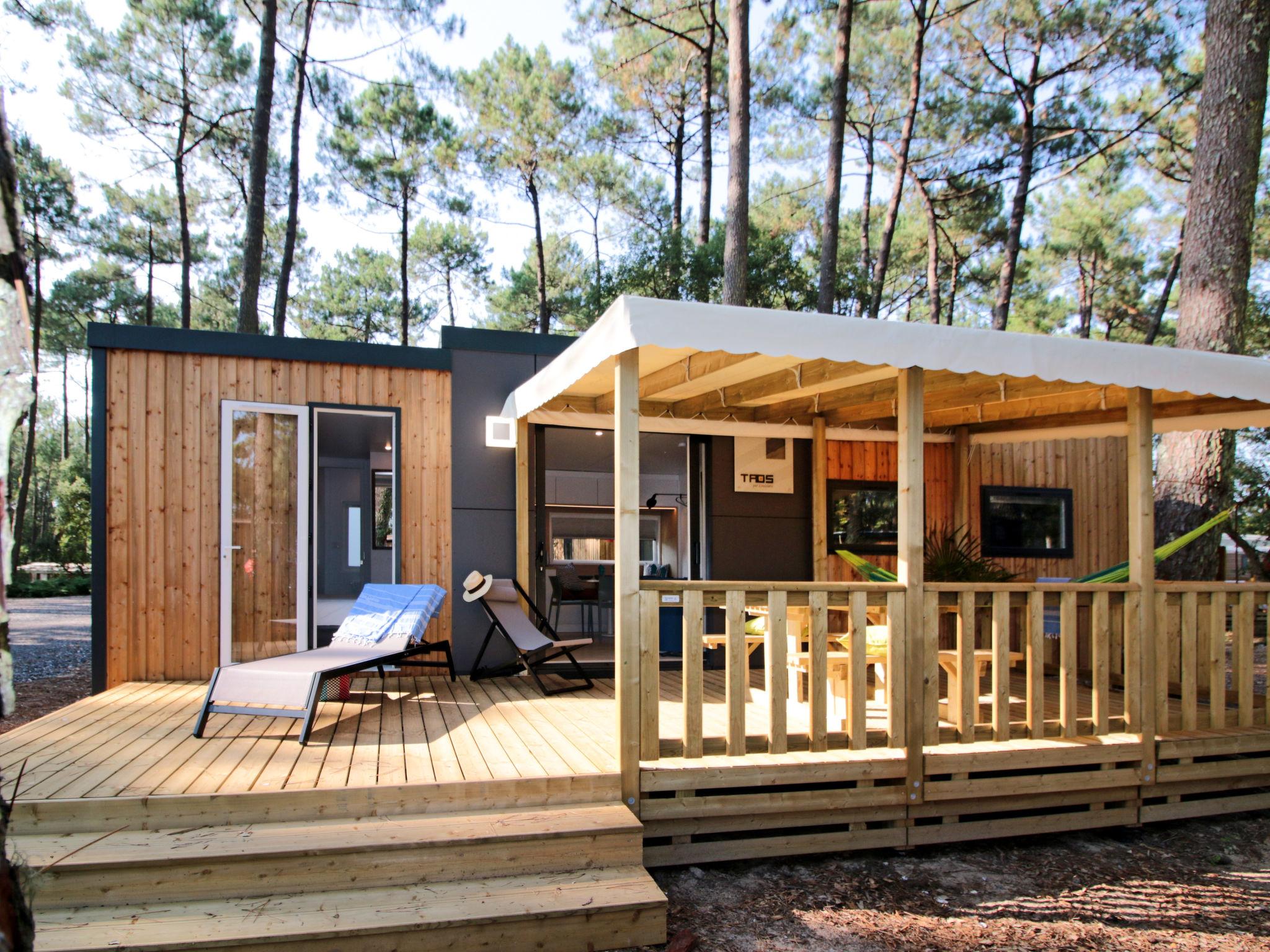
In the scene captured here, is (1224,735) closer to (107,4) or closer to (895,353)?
(895,353)

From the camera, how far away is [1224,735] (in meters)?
4.56

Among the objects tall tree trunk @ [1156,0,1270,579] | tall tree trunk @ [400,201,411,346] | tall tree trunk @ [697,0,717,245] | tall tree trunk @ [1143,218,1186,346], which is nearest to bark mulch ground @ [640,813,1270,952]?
tall tree trunk @ [1156,0,1270,579]

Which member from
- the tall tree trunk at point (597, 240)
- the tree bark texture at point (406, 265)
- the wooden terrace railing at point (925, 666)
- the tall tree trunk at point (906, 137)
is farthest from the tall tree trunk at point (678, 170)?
the wooden terrace railing at point (925, 666)

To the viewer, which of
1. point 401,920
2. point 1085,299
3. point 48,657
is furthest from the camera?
point 1085,299

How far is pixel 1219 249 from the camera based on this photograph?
7043 millimetres

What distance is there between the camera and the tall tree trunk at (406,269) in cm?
1783

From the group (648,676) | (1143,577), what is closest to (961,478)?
(1143,577)

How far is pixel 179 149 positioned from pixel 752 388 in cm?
1432

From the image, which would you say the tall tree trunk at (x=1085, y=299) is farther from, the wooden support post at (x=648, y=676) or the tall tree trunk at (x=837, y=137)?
the wooden support post at (x=648, y=676)

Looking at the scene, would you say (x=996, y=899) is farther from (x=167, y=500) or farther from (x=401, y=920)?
(x=167, y=500)

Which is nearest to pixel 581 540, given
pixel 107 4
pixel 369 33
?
pixel 369 33

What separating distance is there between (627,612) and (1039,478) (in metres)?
6.26

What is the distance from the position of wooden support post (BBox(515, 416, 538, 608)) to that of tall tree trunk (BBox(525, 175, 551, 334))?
1102cm

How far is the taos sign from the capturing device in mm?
7348
